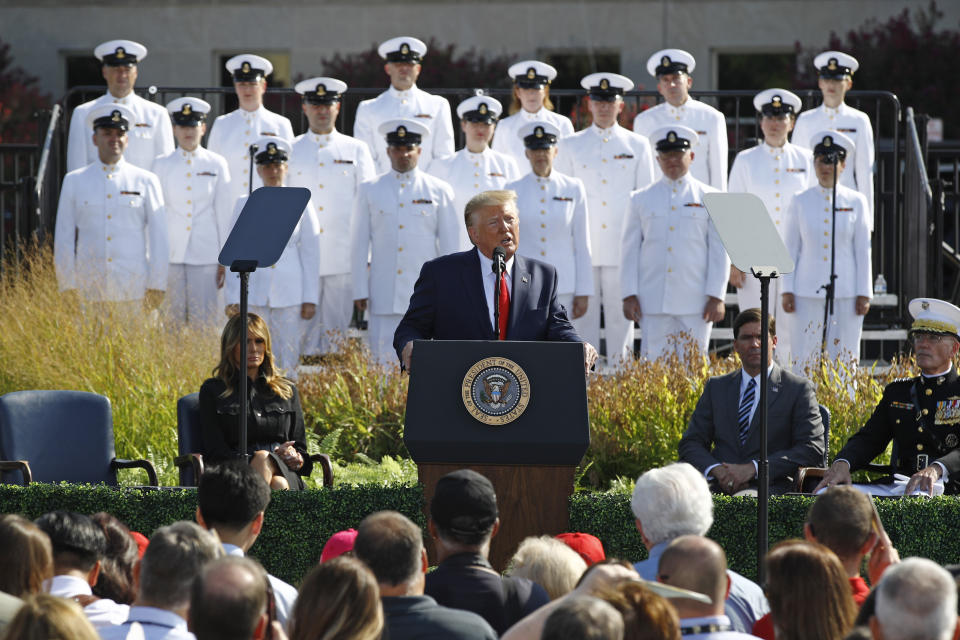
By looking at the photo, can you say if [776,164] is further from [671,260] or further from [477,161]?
[477,161]

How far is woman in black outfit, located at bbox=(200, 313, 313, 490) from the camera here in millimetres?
7199

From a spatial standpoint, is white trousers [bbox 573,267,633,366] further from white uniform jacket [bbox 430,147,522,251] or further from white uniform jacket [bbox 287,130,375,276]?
white uniform jacket [bbox 287,130,375,276]

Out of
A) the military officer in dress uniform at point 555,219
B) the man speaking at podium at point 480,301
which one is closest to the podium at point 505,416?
the man speaking at podium at point 480,301

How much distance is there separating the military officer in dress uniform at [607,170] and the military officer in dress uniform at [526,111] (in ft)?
1.64

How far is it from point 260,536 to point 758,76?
12716 millimetres

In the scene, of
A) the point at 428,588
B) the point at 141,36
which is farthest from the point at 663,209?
the point at 141,36

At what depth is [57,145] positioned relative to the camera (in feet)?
42.0

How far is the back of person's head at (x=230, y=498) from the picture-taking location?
461 centimetres

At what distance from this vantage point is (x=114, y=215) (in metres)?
11.0

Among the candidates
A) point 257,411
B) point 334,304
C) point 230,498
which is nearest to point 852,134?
point 334,304

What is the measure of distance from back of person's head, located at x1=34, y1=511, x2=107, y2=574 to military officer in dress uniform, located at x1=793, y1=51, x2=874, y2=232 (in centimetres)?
863

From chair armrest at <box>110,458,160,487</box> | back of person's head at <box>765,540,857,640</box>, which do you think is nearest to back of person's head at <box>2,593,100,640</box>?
back of person's head at <box>765,540,857,640</box>

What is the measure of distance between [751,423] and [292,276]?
4634 millimetres

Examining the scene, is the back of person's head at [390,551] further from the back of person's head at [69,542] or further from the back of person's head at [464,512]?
the back of person's head at [69,542]
